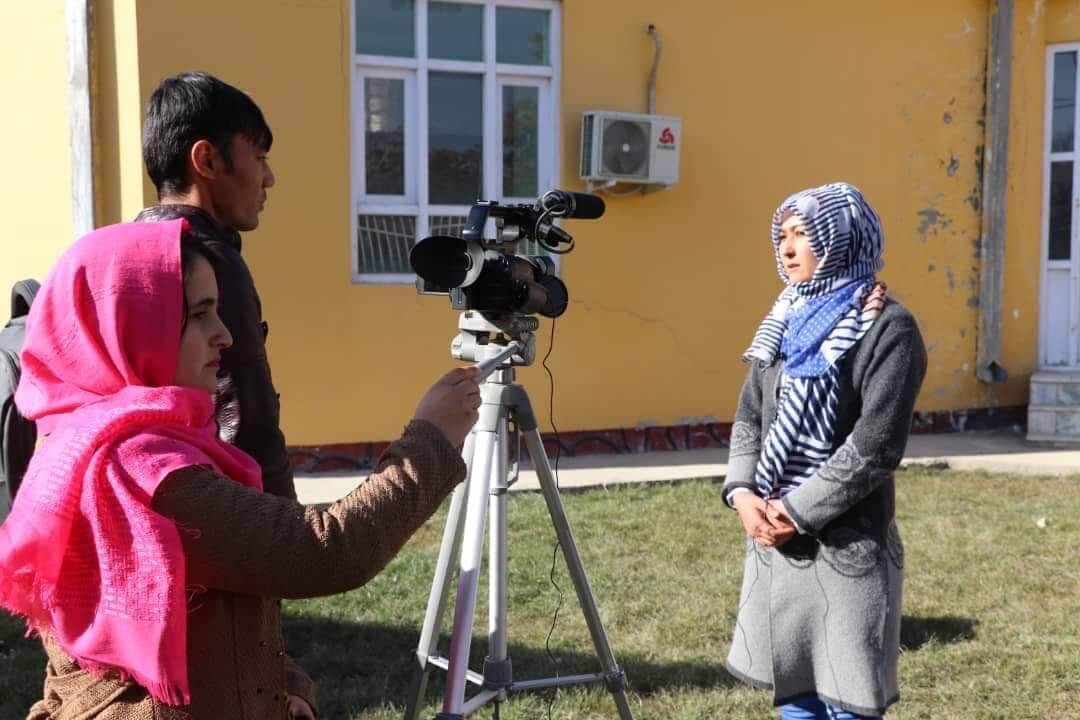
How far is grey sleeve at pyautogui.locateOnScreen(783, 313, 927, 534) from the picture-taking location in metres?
2.65

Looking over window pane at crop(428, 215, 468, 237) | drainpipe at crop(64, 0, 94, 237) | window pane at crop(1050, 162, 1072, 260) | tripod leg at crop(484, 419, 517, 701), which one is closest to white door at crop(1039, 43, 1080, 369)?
window pane at crop(1050, 162, 1072, 260)

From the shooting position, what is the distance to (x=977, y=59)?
357 inches

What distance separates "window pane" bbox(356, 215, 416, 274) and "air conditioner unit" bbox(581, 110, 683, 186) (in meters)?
1.21

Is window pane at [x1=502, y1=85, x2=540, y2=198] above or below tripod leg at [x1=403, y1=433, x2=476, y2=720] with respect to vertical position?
above

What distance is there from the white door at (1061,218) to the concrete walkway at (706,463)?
95 centimetres

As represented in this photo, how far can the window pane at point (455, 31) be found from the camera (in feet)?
24.1

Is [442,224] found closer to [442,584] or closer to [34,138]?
[34,138]

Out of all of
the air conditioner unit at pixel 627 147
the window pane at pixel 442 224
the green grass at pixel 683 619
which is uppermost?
the air conditioner unit at pixel 627 147

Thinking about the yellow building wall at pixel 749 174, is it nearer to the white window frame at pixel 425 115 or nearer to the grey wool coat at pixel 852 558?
the white window frame at pixel 425 115

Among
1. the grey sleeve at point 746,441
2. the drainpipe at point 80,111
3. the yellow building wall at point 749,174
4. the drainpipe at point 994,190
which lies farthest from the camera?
the drainpipe at point 994,190

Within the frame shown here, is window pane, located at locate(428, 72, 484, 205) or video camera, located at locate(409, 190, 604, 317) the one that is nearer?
video camera, located at locate(409, 190, 604, 317)

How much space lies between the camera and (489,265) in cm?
263

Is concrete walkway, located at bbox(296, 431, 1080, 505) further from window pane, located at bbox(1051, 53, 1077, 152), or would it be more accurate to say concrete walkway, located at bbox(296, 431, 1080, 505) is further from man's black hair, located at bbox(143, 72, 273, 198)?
man's black hair, located at bbox(143, 72, 273, 198)

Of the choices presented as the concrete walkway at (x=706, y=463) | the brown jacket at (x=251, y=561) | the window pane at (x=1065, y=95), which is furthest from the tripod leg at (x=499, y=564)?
the window pane at (x=1065, y=95)
